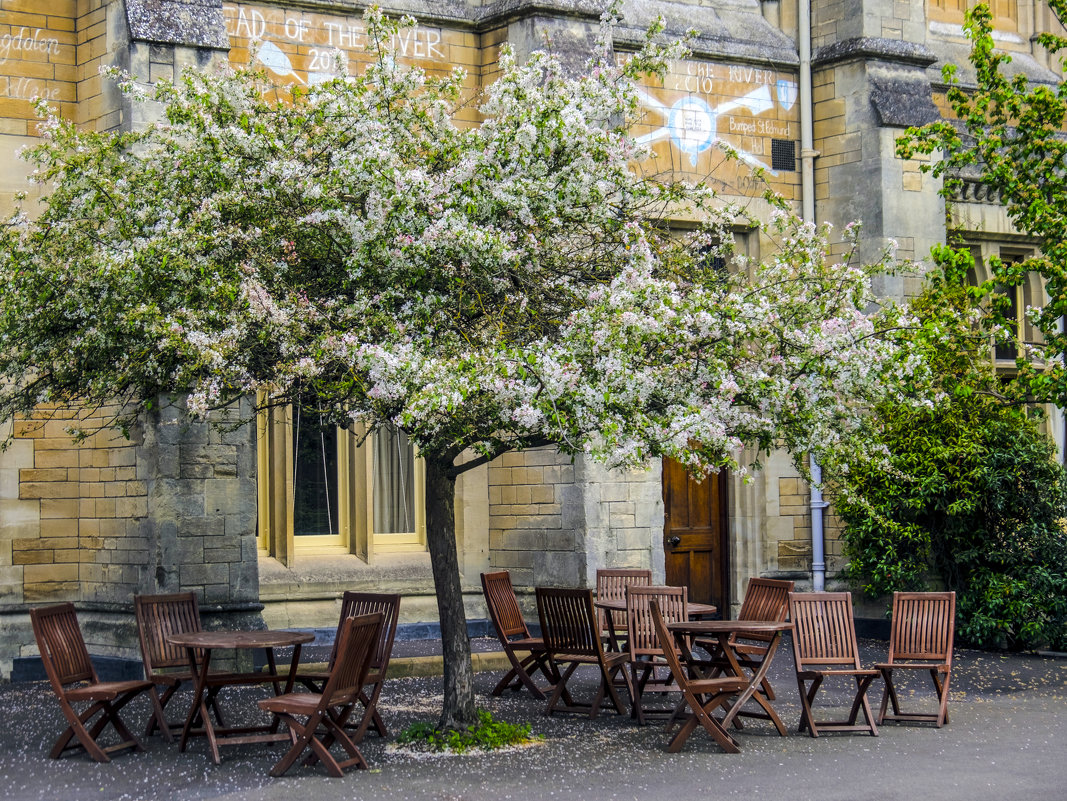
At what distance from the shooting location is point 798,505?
14.8 metres

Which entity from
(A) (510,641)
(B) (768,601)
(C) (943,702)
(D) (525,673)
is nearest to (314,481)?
(A) (510,641)

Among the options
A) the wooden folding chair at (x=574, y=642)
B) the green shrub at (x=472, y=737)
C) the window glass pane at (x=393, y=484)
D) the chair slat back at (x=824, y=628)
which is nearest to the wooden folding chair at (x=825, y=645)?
the chair slat back at (x=824, y=628)

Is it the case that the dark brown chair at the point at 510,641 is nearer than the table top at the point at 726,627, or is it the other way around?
the table top at the point at 726,627

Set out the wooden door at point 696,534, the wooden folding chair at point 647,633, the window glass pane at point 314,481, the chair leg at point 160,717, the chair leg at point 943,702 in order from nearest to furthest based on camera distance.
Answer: the chair leg at point 160,717 < the chair leg at point 943,702 < the wooden folding chair at point 647,633 < the window glass pane at point 314,481 < the wooden door at point 696,534

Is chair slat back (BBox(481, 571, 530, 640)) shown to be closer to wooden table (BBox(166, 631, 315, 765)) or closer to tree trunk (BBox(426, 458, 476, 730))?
tree trunk (BBox(426, 458, 476, 730))

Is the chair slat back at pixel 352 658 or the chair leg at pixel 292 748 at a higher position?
the chair slat back at pixel 352 658

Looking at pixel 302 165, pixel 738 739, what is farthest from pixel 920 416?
pixel 302 165

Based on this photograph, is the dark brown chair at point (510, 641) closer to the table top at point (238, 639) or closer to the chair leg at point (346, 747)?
the table top at point (238, 639)

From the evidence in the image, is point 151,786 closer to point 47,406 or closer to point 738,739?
point 738,739

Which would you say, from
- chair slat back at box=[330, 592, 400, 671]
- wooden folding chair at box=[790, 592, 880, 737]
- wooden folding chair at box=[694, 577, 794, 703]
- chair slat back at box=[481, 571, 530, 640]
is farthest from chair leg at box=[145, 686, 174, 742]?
wooden folding chair at box=[790, 592, 880, 737]

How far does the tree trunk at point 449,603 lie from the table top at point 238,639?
0.89 meters

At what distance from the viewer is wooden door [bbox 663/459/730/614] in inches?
582

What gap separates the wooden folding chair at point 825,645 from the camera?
8734 millimetres

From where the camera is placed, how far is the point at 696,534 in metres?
14.9
